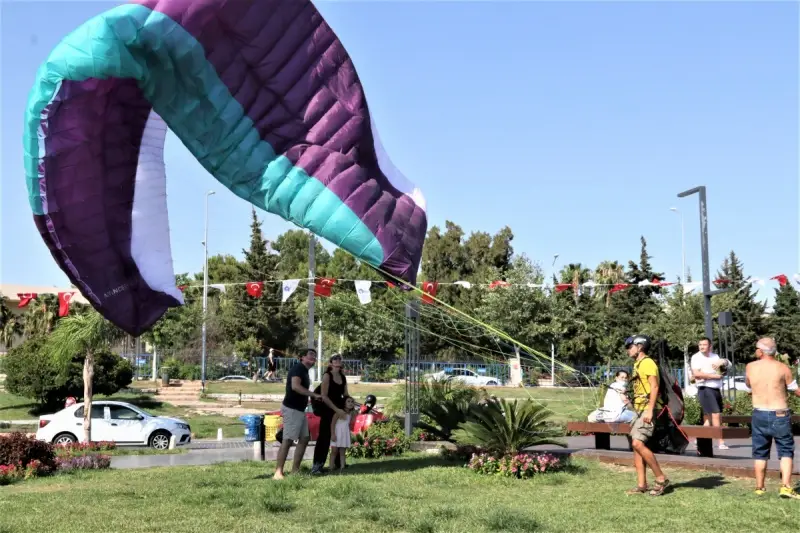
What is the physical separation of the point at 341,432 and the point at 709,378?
200 inches

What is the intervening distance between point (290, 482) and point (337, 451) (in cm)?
170

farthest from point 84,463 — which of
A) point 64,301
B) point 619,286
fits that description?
point 619,286

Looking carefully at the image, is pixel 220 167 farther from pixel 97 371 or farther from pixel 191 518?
pixel 97 371

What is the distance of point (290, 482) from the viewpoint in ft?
31.7

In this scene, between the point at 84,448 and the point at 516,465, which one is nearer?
the point at 516,465

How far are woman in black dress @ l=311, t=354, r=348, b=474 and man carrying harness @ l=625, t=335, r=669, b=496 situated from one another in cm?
388

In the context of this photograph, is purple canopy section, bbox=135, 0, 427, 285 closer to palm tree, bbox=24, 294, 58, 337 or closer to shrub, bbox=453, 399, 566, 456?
shrub, bbox=453, 399, 566, 456

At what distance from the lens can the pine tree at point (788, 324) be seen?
166 feet

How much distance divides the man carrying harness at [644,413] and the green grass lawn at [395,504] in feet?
0.81

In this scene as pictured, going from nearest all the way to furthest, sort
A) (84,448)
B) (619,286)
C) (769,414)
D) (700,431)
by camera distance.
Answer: (769,414) < (700,431) < (84,448) < (619,286)

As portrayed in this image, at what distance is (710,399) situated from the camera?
1149 centimetres

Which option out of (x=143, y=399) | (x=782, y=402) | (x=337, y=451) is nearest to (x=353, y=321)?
(x=143, y=399)

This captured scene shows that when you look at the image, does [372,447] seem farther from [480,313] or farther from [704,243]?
[480,313]

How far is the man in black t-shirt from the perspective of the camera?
10.5 m
